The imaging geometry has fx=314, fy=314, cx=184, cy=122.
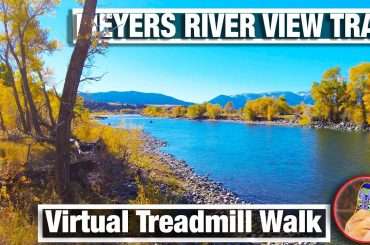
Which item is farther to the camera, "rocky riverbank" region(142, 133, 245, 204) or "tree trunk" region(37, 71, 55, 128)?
"rocky riverbank" region(142, 133, 245, 204)

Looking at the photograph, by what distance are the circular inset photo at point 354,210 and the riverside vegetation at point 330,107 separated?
1.08 metres

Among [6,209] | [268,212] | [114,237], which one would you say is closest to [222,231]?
[268,212]

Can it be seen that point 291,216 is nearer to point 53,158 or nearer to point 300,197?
point 300,197

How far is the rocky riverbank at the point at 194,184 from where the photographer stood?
12.4ft

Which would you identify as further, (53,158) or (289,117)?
(289,117)

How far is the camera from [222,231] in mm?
2719

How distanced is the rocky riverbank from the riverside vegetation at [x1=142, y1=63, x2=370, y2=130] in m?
0.92

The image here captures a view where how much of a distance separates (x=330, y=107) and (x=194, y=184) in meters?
2.02

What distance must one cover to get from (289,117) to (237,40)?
2.45 m

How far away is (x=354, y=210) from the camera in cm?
261

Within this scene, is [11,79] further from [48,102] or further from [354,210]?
[354,210]

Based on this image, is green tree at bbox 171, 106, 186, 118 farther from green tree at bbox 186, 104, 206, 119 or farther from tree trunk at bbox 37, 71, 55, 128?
tree trunk at bbox 37, 71, 55, 128

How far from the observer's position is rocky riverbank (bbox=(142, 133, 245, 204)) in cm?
378

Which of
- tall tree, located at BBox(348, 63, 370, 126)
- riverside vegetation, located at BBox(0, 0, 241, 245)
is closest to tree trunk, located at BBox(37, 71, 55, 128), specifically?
riverside vegetation, located at BBox(0, 0, 241, 245)
